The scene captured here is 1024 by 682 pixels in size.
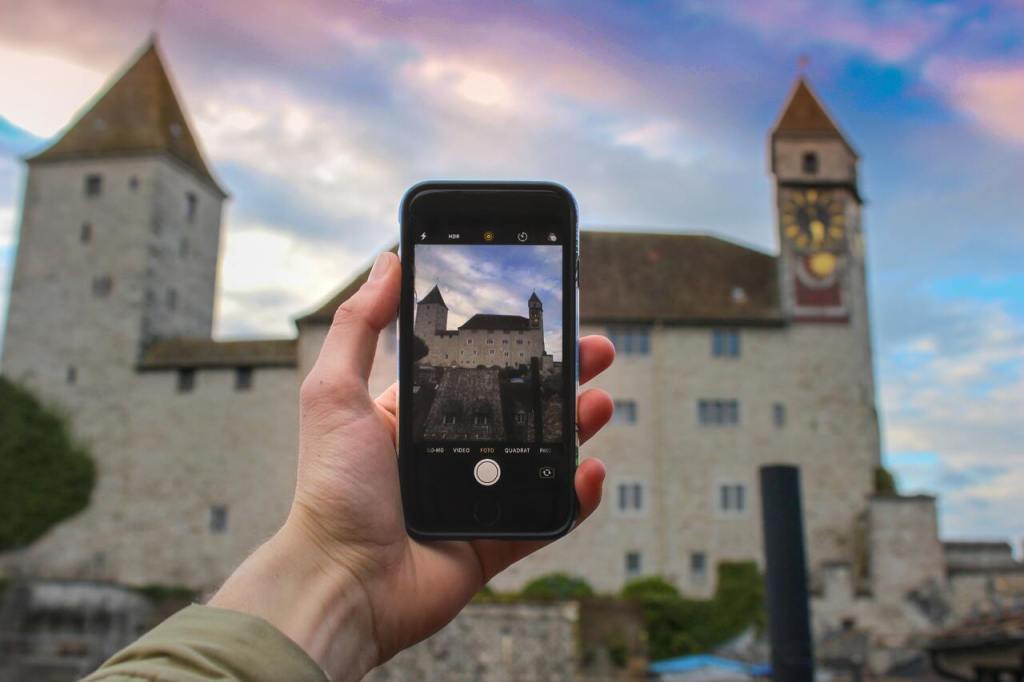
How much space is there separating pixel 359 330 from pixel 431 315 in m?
0.25

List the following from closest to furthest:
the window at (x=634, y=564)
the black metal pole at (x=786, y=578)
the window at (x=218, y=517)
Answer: the black metal pole at (x=786, y=578) < the window at (x=634, y=564) < the window at (x=218, y=517)

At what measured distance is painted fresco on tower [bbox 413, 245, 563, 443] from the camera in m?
3.07

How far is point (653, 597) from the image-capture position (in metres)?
38.0

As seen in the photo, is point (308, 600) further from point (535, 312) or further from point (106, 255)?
point (106, 255)

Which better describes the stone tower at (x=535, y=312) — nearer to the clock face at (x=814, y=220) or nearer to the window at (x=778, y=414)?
the window at (x=778, y=414)

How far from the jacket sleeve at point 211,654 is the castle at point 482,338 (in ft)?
3.62

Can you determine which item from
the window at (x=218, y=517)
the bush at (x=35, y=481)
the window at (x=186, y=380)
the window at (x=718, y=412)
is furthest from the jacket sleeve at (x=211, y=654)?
the bush at (x=35, y=481)

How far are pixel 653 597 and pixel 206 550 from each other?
1860cm

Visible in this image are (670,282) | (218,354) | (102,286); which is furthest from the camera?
(102,286)

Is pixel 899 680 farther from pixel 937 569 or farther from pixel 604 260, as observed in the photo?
pixel 604 260

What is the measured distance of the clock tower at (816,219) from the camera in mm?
43406

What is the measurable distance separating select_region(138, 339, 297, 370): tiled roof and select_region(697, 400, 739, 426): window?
17495 millimetres

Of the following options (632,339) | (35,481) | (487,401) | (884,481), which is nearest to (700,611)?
(884,481)

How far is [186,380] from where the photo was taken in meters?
43.8
